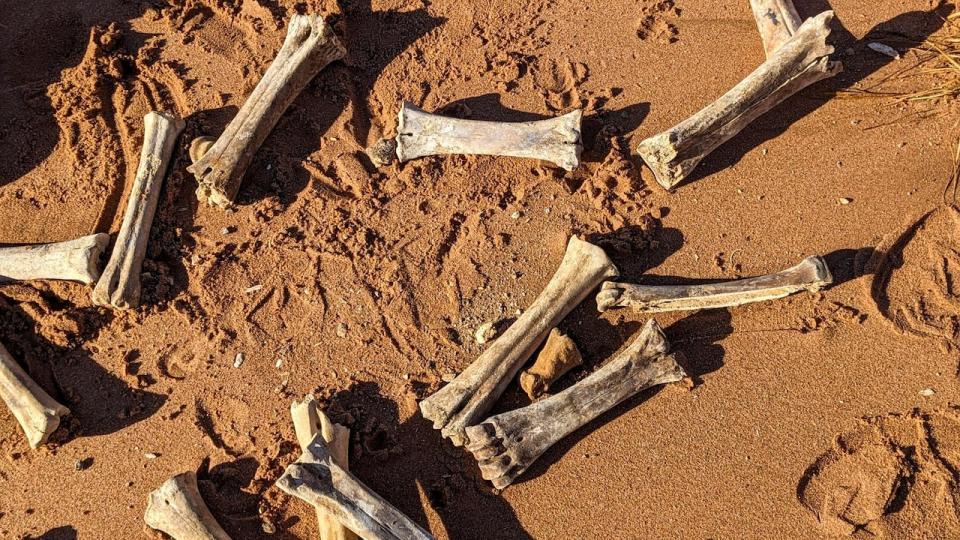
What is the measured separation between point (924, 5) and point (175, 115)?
4.65 m

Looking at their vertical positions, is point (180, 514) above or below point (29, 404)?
below

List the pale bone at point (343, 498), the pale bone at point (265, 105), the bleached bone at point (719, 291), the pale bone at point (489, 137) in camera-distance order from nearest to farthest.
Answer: the pale bone at point (343, 498) → the bleached bone at point (719, 291) → the pale bone at point (489, 137) → the pale bone at point (265, 105)

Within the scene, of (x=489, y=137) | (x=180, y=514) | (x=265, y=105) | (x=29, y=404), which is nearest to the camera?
(x=180, y=514)

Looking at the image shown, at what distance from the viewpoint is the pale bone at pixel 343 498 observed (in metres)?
3.26

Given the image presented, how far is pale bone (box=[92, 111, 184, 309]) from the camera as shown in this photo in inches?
153

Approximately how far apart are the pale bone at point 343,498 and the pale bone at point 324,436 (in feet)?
0.27

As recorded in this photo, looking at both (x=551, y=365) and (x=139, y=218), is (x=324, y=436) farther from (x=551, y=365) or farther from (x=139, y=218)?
(x=139, y=218)

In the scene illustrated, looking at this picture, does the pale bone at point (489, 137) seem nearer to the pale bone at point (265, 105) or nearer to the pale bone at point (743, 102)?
the pale bone at point (743, 102)

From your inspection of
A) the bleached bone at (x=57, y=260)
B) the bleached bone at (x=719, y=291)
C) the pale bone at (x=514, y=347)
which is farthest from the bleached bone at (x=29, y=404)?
the bleached bone at (x=719, y=291)

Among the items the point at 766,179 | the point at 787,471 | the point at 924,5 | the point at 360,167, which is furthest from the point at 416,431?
the point at 924,5

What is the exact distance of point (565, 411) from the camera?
3482 mm

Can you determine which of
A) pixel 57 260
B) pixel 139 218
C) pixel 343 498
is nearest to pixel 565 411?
pixel 343 498

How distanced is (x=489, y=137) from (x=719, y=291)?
4.95ft

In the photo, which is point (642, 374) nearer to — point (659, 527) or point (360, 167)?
point (659, 527)
